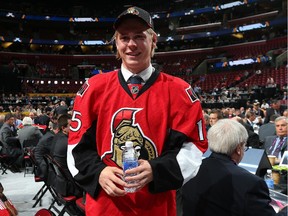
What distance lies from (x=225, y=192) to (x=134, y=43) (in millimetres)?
1050

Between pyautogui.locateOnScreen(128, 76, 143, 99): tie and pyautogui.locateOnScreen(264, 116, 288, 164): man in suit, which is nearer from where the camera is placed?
pyautogui.locateOnScreen(128, 76, 143, 99): tie

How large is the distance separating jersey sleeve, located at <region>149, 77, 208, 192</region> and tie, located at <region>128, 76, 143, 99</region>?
13 cm

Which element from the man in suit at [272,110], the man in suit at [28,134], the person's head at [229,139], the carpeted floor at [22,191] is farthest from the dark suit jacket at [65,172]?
the man in suit at [272,110]

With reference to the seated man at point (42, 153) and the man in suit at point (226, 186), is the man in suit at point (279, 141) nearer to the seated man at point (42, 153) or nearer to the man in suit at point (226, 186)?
the man in suit at point (226, 186)

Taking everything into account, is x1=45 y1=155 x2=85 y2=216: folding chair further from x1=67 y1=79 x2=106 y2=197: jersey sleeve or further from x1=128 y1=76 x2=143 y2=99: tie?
x1=128 y1=76 x2=143 y2=99: tie

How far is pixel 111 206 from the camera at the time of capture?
1.30 metres

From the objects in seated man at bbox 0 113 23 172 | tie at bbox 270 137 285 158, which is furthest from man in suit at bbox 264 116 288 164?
seated man at bbox 0 113 23 172

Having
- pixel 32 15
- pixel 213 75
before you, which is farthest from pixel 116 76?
pixel 32 15

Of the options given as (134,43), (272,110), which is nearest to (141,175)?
(134,43)

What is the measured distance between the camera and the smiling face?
1347 millimetres

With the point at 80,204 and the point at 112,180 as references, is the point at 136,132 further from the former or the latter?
the point at 80,204

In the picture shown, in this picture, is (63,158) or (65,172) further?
(63,158)

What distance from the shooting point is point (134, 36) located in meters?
1.35

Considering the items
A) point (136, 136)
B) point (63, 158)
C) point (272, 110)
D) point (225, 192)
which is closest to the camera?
point (136, 136)
